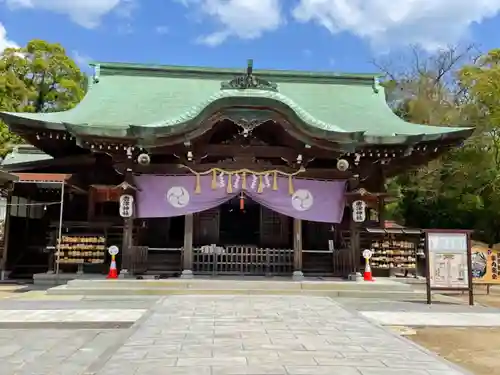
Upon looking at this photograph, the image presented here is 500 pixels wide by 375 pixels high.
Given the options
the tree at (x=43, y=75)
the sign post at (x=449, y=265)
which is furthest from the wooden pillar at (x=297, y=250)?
the tree at (x=43, y=75)

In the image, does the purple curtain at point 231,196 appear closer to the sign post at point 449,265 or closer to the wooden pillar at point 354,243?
the wooden pillar at point 354,243

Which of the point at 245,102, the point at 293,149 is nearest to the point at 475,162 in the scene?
the point at 293,149

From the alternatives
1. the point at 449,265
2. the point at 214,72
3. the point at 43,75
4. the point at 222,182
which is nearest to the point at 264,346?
the point at 449,265

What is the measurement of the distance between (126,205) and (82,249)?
6.32ft

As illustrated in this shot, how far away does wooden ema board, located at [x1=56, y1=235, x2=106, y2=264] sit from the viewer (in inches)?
495

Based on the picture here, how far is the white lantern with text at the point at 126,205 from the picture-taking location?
39.2 feet

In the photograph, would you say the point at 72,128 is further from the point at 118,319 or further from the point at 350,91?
the point at 350,91

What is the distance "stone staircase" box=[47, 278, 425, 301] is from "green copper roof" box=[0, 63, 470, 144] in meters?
3.52

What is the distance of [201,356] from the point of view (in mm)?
4707

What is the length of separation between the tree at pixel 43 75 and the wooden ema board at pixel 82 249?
569 inches

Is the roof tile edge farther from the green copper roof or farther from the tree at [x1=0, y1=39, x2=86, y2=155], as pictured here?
the tree at [x1=0, y1=39, x2=86, y2=155]

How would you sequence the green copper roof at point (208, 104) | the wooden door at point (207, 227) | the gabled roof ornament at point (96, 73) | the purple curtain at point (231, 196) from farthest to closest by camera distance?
the gabled roof ornament at point (96, 73) → the wooden door at point (207, 227) → the purple curtain at point (231, 196) → the green copper roof at point (208, 104)

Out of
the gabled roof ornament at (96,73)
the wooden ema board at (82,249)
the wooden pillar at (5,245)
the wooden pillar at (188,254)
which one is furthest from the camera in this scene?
the gabled roof ornament at (96,73)

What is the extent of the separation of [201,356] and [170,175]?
316 inches
